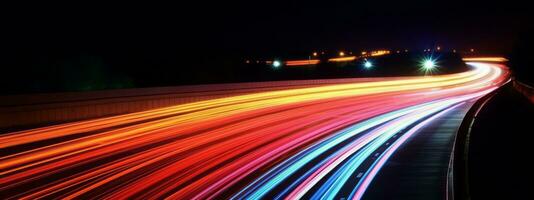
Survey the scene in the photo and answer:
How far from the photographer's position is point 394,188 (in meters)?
12.5

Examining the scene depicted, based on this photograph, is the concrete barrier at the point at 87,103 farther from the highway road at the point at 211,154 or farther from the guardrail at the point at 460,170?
the guardrail at the point at 460,170

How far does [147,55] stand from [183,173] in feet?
184

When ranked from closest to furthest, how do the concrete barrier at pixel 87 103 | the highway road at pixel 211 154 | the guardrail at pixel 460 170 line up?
the guardrail at pixel 460 170 < the highway road at pixel 211 154 < the concrete barrier at pixel 87 103

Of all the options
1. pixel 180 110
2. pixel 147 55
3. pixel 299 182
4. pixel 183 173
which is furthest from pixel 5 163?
pixel 147 55

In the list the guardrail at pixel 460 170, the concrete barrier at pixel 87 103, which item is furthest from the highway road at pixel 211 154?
the concrete barrier at pixel 87 103

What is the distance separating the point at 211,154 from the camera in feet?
57.0

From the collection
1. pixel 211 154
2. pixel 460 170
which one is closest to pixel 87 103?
pixel 211 154

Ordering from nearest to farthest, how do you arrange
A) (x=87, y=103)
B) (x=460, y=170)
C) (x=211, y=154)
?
(x=460, y=170) < (x=211, y=154) < (x=87, y=103)

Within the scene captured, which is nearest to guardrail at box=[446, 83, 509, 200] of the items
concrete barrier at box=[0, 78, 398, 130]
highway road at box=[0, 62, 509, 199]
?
highway road at box=[0, 62, 509, 199]

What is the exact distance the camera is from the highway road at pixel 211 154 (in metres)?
12.2

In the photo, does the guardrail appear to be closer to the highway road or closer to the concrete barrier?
the highway road

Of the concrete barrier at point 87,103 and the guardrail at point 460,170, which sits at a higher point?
the guardrail at point 460,170

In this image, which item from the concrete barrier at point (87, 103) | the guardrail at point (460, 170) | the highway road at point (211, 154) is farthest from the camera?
the concrete barrier at point (87, 103)

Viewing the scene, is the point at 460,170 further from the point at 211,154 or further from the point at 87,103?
the point at 87,103
